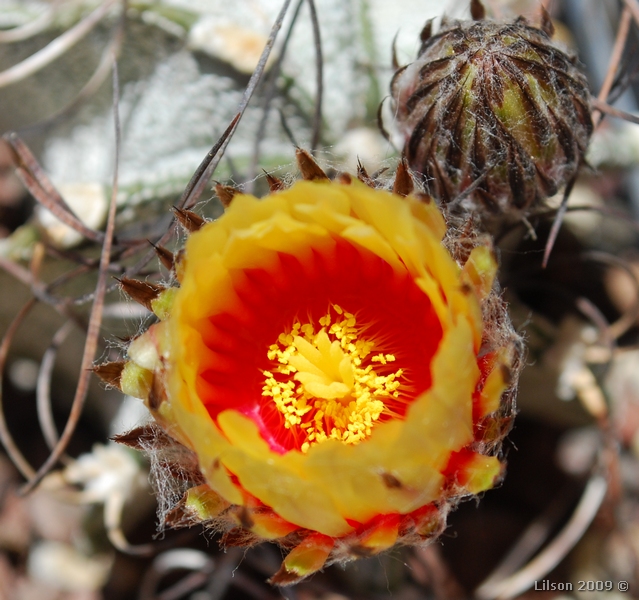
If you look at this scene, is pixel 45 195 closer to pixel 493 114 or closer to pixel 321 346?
pixel 321 346

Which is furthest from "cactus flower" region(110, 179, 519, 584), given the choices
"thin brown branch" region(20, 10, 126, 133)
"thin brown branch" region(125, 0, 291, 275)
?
"thin brown branch" region(20, 10, 126, 133)

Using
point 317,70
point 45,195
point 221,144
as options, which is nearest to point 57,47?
point 45,195

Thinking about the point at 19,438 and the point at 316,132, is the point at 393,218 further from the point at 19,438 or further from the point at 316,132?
the point at 19,438

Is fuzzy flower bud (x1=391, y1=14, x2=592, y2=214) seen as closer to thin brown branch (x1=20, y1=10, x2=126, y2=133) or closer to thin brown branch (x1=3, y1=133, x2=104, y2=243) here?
thin brown branch (x1=3, y1=133, x2=104, y2=243)

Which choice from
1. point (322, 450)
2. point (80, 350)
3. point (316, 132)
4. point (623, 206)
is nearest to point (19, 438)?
point (80, 350)

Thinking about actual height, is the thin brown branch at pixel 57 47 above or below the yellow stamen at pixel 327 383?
above

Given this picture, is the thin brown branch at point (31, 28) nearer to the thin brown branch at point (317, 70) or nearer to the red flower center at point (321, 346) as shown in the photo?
the thin brown branch at point (317, 70)

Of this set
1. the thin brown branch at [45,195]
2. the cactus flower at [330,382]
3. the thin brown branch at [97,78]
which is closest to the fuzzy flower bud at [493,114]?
the cactus flower at [330,382]


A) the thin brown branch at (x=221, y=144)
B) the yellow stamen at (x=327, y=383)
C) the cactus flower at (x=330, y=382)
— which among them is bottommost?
the yellow stamen at (x=327, y=383)
